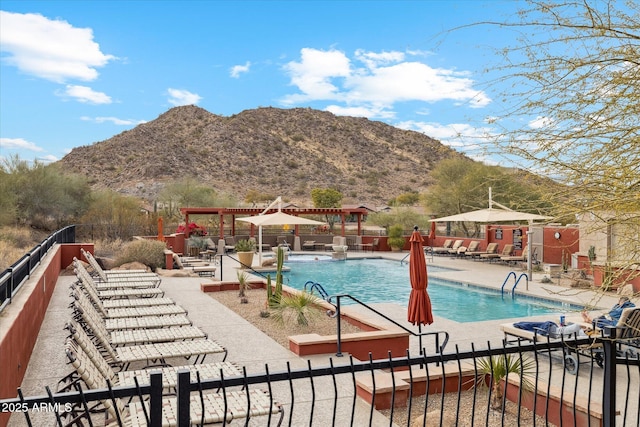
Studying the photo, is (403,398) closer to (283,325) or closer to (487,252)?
(283,325)

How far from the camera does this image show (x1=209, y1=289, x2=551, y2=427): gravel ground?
4.71m

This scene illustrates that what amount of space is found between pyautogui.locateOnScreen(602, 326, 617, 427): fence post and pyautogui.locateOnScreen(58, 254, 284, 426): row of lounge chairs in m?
2.25

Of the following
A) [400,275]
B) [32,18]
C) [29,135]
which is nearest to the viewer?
[400,275]

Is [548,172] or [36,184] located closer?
[548,172]

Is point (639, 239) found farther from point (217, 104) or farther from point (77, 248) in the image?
point (217, 104)

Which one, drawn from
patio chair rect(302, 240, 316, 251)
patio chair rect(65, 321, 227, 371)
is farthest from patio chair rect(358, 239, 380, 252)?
patio chair rect(65, 321, 227, 371)

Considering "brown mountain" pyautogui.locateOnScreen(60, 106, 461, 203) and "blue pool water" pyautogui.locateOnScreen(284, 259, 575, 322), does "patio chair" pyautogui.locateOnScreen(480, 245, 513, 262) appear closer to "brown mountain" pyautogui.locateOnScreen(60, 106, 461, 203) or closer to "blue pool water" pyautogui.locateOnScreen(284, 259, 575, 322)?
"blue pool water" pyautogui.locateOnScreen(284, 259, 575, 322)

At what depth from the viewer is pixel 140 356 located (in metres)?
5.46

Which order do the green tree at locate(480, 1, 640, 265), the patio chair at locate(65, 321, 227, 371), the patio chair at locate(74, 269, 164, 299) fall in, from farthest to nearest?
the patio chair at locate(74, 269, 164, 299) < the patio chair at locate(65, 321, 227, 371) < the green tree at locate(480, 1, 640, 265)

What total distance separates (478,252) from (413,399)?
1904 cm

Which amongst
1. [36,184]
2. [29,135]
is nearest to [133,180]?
[29,135]

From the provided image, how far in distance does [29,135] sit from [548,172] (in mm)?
47338

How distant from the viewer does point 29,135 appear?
42.5 metres

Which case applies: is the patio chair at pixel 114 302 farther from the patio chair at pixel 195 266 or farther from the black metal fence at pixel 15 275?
the patio chair at pixel 195 266
